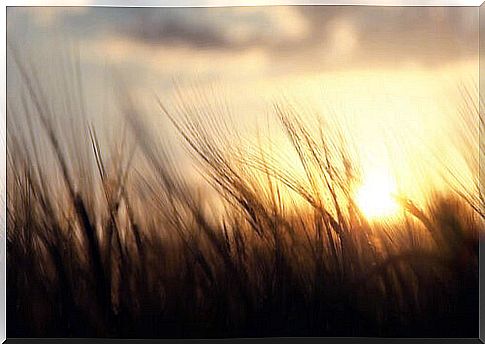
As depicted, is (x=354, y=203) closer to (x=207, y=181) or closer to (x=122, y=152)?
(x=207, y=181)

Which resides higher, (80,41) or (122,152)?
(80,41)

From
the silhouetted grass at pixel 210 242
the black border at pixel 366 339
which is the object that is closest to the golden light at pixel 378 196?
the silhouetted grass at pixel 210 242

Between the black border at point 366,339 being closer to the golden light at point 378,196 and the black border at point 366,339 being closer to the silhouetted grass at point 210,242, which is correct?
the silhouetted grass at point 210,242

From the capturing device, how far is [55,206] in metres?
2.98

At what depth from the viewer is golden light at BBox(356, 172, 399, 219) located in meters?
3.00

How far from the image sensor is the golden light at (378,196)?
300cm

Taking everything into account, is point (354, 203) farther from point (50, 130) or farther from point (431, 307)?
point (50, 130)

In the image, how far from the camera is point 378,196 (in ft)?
9.86

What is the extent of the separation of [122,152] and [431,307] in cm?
158

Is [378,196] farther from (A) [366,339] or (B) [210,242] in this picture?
(B) [210,242]

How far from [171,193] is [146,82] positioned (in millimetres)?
517

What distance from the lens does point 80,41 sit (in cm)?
300

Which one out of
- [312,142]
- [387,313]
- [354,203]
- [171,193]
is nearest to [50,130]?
[171,193]

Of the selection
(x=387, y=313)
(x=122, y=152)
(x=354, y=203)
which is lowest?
(x=387, y=313)
